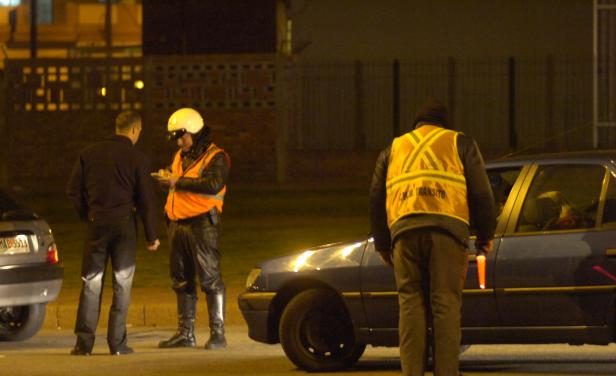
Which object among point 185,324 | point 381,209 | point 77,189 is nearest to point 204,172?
point 77,189

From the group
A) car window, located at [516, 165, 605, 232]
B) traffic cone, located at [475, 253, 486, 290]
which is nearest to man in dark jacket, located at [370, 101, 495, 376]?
traffic cone, located at [475, 253, 486, 290]

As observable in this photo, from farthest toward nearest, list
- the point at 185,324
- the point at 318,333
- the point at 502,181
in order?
the point at 185,324 → the point at 318,333 → the point at 502,181

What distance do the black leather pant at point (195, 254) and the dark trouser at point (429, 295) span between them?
11.1 ft

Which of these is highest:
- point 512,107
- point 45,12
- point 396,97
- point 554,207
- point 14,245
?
point 45,12

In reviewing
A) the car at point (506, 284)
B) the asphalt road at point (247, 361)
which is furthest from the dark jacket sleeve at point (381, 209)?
the asphalt road at point (247, 361)

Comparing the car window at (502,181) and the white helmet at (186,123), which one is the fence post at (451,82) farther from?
the car window at (502,181)

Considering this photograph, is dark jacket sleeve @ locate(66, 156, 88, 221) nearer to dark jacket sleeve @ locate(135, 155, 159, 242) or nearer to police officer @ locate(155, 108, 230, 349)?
dark jacket sleeve @ locate(135, 155, 159, 242)

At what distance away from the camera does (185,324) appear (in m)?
12.3

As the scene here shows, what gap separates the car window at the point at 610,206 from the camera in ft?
32.9

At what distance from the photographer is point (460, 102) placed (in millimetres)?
31609

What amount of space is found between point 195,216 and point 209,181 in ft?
0.95

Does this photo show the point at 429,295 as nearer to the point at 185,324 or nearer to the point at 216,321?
the point at 216,321

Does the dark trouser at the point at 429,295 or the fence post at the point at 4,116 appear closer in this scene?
the dark trouser at the point at 429,295

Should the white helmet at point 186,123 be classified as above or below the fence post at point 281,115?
below
